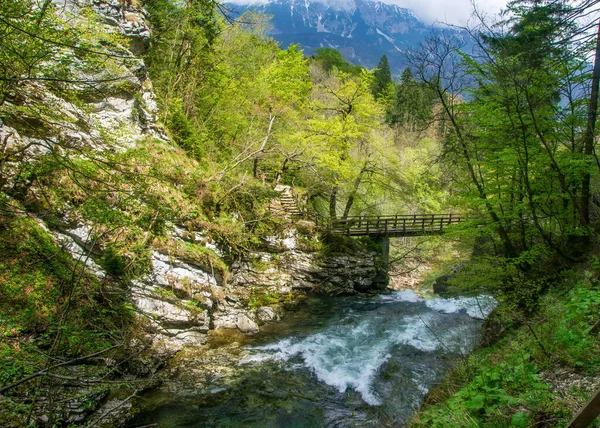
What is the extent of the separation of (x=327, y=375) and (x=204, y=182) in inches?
301

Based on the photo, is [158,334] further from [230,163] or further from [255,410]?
[230,163]

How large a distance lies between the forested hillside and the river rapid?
1.10m

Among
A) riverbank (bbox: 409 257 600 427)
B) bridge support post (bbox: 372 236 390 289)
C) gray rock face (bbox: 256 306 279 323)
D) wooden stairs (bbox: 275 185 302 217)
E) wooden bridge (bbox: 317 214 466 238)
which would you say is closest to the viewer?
riverbank (bbox: 409 257 600 427)

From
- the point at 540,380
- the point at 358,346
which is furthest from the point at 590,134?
the point at 358,346

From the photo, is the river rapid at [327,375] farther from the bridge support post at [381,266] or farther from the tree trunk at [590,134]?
the bridge support post at [381,266]

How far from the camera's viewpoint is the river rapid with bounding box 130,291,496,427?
6.81 m

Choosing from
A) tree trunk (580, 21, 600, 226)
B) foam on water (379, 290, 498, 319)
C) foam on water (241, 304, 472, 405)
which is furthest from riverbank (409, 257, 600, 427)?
foam on water (379, 290, 498, 319)

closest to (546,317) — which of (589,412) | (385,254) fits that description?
(589,412)

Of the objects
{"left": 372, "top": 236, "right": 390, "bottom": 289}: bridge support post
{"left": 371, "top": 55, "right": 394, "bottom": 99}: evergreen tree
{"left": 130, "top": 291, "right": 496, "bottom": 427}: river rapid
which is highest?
{"left": 371, "top": 55, "right": 394, "bottom": 99}: evergreen tree

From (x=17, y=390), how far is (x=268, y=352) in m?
5.83

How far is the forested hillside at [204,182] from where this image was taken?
13.9ft

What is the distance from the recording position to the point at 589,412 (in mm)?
1857

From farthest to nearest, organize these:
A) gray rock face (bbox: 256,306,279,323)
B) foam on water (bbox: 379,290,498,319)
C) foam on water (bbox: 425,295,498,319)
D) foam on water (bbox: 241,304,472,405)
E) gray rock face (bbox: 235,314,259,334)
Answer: foam on water (bbox: 379,290,498,319) < foam on water (bbox: 425,295,498,319) < gray rock face (bbox: 256,306,279,323) < gray rock face (bbox: 235,314,259,334) < foam on water (bbox: 241,304,472,405)

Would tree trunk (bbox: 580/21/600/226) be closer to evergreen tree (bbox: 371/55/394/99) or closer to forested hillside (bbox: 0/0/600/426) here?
forested hillside (bbox: 0/0/600/426)
